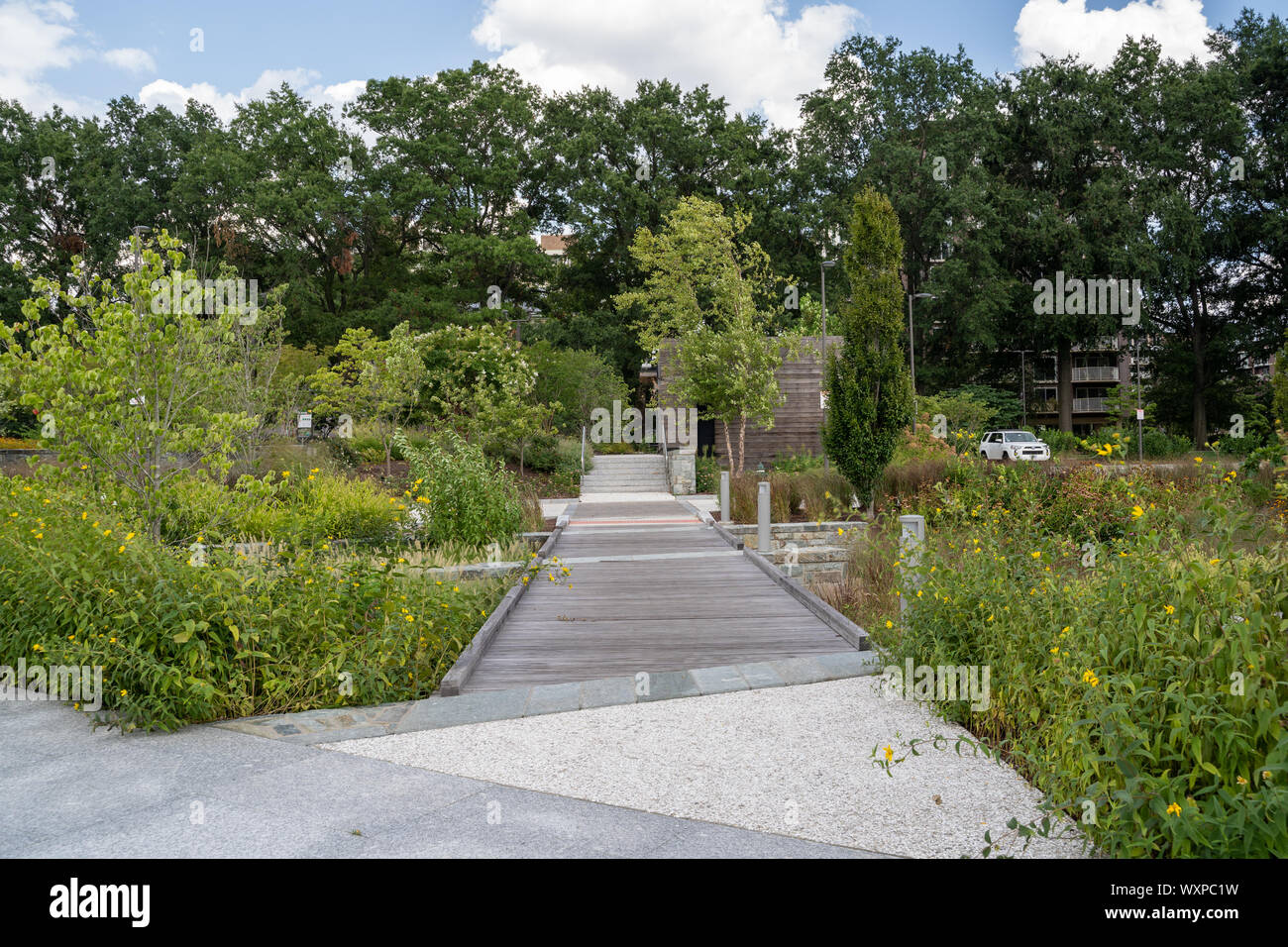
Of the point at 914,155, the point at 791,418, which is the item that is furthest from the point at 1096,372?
the point at 791,418

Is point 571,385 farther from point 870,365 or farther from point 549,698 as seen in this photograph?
point 549,698

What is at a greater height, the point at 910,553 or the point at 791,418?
the point at 791,418

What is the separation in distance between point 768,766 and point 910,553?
2.10m

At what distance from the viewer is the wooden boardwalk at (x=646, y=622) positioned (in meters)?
6.03

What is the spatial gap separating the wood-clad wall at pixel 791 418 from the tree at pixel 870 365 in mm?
9646

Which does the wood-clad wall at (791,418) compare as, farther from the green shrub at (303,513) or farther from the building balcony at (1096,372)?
the building balcony at (1096,372)

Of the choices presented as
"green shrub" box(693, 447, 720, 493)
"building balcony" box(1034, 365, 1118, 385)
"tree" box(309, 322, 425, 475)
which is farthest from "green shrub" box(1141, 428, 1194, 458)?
"building balcony" box(1034, 365, 1118, 385)

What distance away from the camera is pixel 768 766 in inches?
157

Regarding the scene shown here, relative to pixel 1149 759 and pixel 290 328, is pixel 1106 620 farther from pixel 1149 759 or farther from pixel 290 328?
pixel 290 328

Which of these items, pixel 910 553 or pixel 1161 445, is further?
pixel 1161 445

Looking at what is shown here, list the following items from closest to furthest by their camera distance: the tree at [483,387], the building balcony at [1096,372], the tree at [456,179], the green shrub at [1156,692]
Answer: the green shrub at [1156,692], the tree at [483,387], the tree at [456,179], the building balcony at [1096,372]

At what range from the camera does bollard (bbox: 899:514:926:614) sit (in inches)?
216

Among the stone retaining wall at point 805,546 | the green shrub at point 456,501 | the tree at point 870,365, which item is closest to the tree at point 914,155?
the tree at point 870,365
